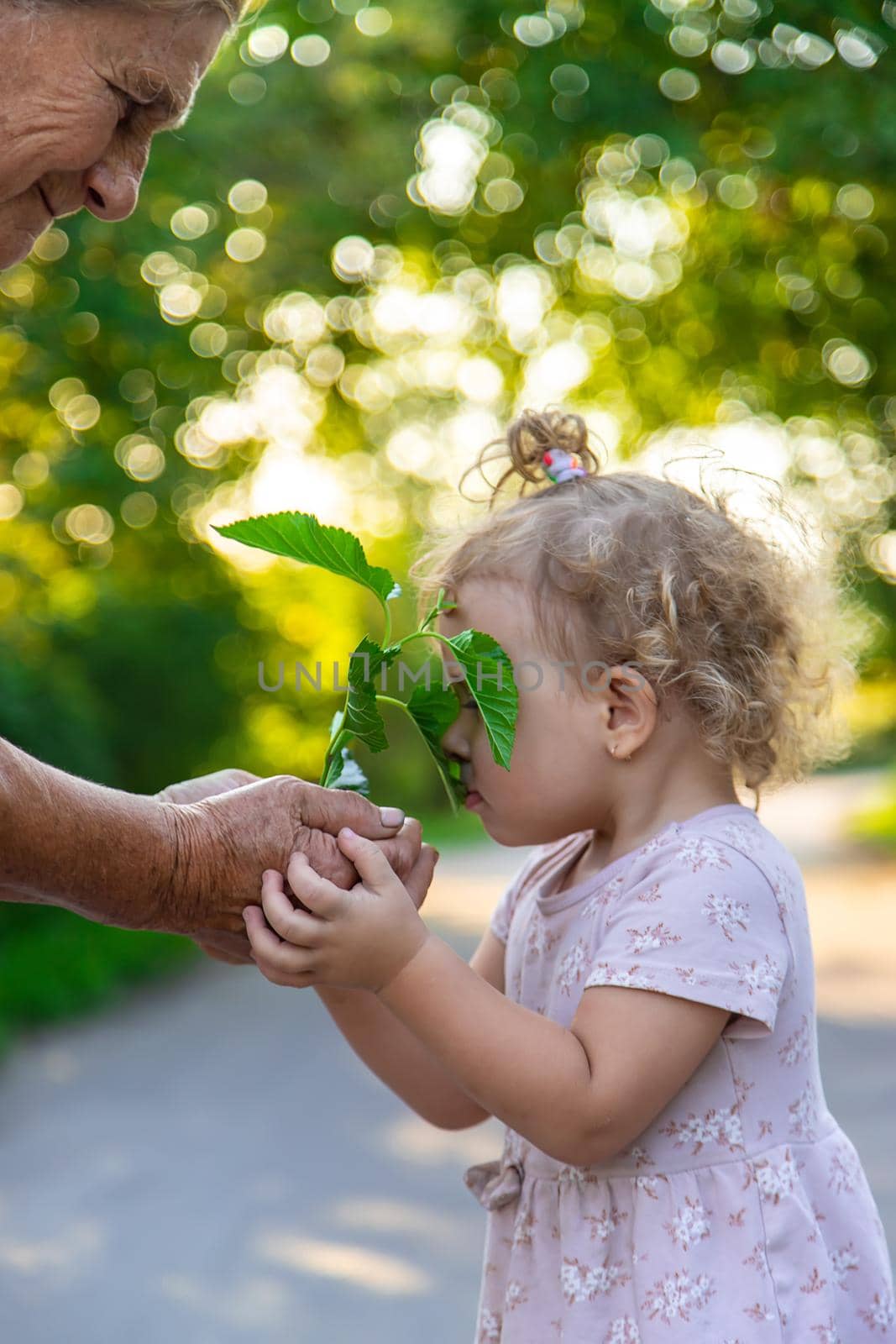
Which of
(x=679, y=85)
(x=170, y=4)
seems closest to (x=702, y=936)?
(x=170, y=4)

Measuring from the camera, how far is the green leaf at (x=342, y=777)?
2.37m

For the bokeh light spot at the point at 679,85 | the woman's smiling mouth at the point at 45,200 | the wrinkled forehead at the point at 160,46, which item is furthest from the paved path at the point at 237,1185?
the bokeh light spot at the point at 679,85

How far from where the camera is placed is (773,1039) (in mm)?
2074

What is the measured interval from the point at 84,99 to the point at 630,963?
1559mm

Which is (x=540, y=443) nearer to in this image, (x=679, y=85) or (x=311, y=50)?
(x=679, y=85)

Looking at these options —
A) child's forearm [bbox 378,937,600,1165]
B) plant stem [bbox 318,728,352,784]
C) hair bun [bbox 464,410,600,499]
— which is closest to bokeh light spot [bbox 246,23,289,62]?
hair bun [bbox 464,410,600,499]

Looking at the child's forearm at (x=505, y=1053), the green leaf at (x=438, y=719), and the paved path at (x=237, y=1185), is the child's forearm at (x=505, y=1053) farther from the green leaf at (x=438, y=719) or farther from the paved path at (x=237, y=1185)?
the paved path at (x=237, y=1185)

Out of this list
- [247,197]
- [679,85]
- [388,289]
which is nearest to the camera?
[679,85]

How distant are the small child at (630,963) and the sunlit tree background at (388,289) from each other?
3395 mm

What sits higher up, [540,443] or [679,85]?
[540,443]

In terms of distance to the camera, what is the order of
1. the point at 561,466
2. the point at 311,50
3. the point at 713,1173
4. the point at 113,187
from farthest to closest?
the point at 311,50 < the point at 561,466 < the point at 113,187 < the point at 713,1173

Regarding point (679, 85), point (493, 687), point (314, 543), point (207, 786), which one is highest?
point (314, 543)

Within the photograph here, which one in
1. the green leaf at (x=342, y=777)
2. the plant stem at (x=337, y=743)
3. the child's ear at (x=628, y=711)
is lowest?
the green leaf at (x=342, y=777)

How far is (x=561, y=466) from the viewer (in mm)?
2438
